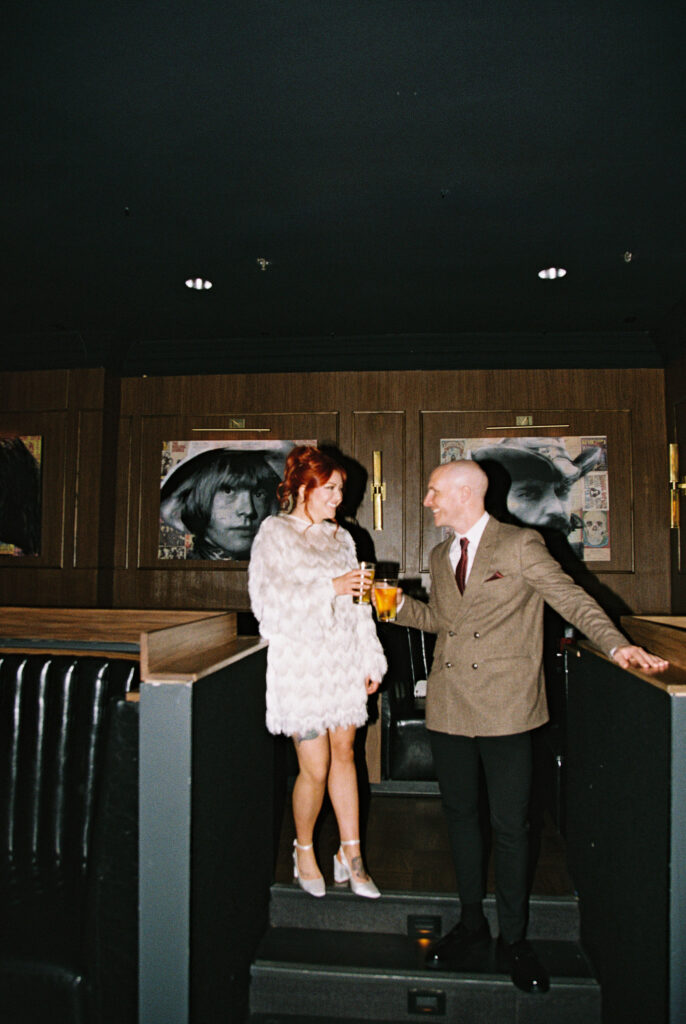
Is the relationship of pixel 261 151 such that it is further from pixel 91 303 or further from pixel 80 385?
pixel 80 385

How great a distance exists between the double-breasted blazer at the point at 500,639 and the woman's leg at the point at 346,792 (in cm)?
40

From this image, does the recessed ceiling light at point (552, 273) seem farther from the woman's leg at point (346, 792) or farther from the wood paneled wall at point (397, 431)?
the woman's leg at point (346, 792)

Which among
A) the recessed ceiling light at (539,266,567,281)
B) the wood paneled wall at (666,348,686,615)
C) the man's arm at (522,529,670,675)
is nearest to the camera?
the man's arm at (522,529,670,675)

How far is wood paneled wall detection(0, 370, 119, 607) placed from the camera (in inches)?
218

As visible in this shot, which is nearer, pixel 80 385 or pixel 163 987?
pixel 163 987

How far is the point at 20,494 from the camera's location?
18.6ft

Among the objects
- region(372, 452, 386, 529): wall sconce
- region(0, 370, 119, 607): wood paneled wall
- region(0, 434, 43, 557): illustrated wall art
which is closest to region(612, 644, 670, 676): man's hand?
region(372, 452, 386, 529): wall sconce

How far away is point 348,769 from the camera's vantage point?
2611mm

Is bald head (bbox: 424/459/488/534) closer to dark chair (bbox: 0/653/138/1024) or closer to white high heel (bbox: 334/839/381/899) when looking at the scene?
dark chair (bbox: 0/653/138/1024)

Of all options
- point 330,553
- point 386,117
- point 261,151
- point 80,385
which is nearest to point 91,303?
point 80,385

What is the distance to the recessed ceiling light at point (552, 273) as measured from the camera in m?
4.32

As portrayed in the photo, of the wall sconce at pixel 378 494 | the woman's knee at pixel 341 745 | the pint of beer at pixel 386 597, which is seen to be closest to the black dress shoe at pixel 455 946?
the woman's knee at pixel 341 745

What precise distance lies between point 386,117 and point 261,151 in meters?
0.59

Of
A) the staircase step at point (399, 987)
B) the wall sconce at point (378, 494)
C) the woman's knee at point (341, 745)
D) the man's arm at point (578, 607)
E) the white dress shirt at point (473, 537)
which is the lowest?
the staircase step at point (399, 987)
